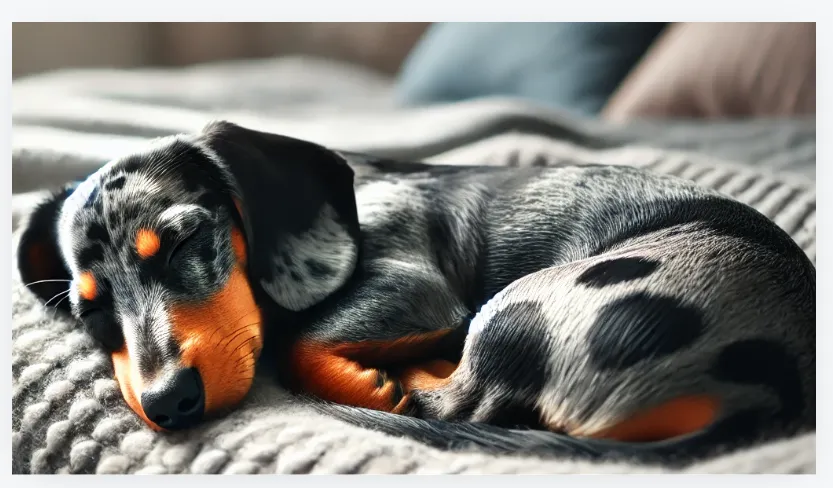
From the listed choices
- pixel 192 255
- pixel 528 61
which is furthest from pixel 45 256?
pixel 528 61

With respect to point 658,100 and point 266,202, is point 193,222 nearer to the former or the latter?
point 266,202

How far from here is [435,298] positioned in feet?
3.92

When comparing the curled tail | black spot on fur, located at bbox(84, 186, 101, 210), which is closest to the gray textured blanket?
the curled tail

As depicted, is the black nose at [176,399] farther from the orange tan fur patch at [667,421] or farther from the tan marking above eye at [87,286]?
the orange tan fur patch at [667,421]

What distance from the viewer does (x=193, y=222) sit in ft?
3.67

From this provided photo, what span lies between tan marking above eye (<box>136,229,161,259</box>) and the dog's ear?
0.13m

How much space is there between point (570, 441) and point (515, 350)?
14cm

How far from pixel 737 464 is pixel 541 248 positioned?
0.42 m

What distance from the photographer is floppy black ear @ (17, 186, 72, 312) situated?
1217 mm

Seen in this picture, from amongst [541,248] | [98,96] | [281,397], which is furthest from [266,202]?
[98,96]

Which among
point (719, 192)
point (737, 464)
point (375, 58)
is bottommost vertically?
point (737, 464)
